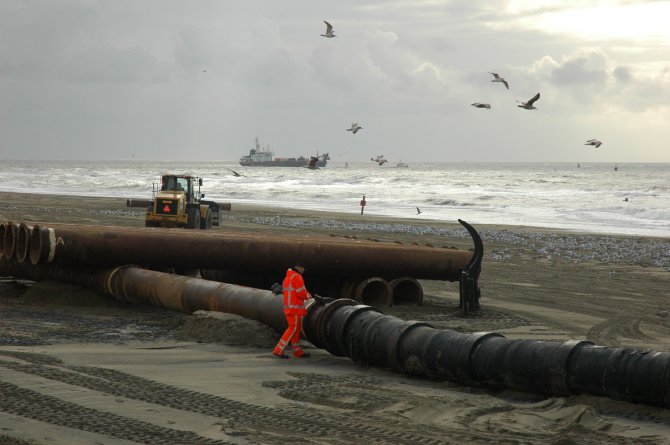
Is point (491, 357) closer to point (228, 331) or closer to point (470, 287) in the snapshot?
point (228, 331)

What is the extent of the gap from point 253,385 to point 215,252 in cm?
693

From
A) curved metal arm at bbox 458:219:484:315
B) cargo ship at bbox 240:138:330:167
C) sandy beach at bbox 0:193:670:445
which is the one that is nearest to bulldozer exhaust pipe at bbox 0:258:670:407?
sandy beach at bbox 0:193:670:445

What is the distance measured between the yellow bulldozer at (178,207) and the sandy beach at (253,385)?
9278 mm

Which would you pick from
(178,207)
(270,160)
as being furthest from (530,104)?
(270,160)

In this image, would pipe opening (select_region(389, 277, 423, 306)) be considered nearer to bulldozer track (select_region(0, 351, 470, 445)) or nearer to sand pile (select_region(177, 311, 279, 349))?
sand pile (select_region(177, 311, 279, 349))

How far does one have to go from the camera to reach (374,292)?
1780cm

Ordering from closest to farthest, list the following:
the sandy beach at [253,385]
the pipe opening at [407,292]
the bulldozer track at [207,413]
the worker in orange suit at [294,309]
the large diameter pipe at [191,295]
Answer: the bulldozer track at [207,413]
the sandy beach at [253,385]
the worker in orange suit at [294,309]
the large diameter pipe at [191,295]
the pipe opening at [407,292]

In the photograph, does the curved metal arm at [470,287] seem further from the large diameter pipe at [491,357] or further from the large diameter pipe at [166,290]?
the large diameter pipe at [491,357]

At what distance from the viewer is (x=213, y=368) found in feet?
36.7

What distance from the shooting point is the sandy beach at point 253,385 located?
8.32 metres

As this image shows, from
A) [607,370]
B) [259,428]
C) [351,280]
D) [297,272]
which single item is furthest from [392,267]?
[259,428]

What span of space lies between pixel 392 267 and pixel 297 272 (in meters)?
5.48

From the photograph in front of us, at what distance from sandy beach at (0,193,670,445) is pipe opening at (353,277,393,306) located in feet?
1.14

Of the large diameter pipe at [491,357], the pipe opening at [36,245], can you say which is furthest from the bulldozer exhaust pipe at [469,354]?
the pipe opening at [36,245]
